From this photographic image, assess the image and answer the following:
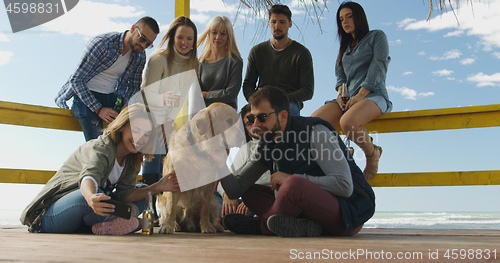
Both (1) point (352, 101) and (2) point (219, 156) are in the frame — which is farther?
(1) point (352, 101)

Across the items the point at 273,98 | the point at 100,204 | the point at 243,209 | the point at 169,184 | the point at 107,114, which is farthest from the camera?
the point at 107,114

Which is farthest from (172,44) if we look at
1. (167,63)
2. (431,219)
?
(431,219)

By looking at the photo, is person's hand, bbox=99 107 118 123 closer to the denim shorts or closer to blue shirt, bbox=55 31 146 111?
blue shirt, bbox=55 31 146 111

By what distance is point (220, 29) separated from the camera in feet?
10.5

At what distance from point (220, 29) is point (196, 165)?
4.49ft

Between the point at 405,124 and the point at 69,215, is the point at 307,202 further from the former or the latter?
the point at 405,124

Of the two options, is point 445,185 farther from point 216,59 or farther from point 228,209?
point 216,59

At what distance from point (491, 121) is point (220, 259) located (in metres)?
3.32

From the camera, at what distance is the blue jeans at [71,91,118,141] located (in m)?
3.01

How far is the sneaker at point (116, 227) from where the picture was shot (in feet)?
6.75

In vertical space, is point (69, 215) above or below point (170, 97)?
below

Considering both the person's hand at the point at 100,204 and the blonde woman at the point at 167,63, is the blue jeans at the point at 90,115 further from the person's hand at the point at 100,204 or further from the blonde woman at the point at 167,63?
the person's hand at the point at 100,204

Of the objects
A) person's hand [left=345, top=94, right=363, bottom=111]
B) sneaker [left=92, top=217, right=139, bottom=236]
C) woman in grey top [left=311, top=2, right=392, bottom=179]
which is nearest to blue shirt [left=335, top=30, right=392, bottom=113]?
woman in grey top [left=311, top=2, right=392, bottom=179]

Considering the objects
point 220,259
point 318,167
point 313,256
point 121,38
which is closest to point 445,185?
point 318,167
